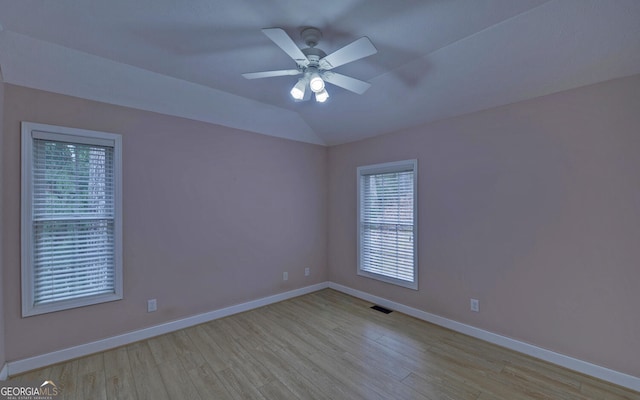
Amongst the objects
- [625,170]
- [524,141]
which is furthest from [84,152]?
[625,170]

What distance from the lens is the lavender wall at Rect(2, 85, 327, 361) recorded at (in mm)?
2359

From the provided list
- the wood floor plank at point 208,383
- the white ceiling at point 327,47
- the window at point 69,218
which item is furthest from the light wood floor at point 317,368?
the white ceiling at point 327,47

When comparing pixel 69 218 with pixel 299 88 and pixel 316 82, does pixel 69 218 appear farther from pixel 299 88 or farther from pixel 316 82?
pixel 316 82

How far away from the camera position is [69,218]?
8.39 feet

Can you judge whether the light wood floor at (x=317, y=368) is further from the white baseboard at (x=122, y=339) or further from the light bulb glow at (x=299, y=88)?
the light bulb glow at (x=299, y=88)

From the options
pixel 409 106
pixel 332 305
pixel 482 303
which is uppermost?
pixel 409 106

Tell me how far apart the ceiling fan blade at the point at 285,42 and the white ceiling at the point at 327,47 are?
28 centimetres

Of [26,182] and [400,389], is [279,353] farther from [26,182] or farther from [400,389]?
[26,182]

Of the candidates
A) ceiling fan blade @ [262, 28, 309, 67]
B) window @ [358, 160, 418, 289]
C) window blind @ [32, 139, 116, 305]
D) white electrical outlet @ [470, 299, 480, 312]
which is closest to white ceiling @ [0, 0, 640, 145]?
ceiling fan blade @ [262, 28, 309, 67]

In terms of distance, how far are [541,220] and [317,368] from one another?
2.50 m

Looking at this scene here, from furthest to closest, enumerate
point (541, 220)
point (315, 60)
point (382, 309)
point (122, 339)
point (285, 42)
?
point (382, 309) < point (122, 339) < point (541, 220) < point (315, 60) < point (285, 42)

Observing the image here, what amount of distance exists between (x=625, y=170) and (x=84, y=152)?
4.80 m

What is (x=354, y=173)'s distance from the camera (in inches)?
170

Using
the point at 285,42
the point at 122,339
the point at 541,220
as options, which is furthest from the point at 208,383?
the point at 541,220
